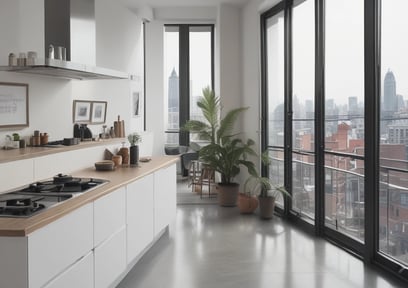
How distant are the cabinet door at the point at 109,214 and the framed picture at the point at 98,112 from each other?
2097 millimetres

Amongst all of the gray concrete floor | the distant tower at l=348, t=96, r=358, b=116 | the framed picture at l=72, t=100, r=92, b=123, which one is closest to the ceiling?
the framed picture at l=72, t=100, r=92, b=123

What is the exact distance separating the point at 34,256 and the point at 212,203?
5.21 meters

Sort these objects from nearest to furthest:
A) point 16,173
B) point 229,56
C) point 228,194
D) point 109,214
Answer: point 109,214, point 16,173, point 228,194, point 229,56

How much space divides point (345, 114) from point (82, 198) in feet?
9.99

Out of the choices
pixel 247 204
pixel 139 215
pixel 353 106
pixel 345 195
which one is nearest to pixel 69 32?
pixel 139 215

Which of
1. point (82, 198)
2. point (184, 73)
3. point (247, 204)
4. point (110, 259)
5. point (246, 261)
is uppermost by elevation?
point (184, 73)

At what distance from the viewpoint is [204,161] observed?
680 cm

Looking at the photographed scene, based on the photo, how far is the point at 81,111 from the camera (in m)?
4.89

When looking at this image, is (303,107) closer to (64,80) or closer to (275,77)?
(275,77)

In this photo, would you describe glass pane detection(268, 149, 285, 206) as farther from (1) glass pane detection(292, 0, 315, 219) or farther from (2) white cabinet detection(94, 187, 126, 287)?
(2) white cabinet detection(94, 187, 126, 287)

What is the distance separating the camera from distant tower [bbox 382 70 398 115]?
12.1ft

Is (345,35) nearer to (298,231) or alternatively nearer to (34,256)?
(298,231)

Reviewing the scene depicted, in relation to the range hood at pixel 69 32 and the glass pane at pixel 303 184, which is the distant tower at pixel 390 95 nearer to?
the glass pane at pixel 303 184

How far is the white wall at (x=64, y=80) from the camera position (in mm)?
3697
